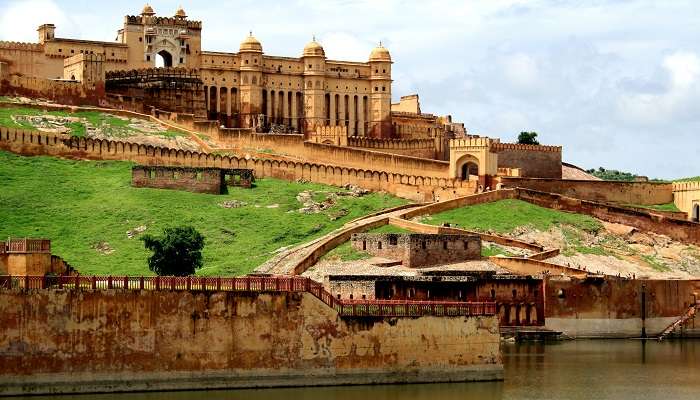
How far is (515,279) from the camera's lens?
6291cm

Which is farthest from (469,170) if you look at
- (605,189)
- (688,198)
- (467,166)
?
(688,198)

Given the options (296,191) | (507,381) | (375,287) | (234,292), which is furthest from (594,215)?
(234,292)

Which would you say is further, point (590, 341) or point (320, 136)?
point (320, 136)

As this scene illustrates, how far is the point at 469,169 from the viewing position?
83.2 metres

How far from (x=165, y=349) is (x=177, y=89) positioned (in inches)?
1934

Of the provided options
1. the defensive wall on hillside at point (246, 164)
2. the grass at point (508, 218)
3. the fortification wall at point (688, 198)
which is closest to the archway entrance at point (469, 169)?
the defensive wall on hillside at point (246, 164)

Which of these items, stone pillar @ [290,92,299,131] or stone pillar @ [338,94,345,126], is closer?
stone pillar @ [290,92,299,131]

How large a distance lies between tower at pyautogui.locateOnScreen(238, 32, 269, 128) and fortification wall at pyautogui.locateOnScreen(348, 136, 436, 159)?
6.93 metres

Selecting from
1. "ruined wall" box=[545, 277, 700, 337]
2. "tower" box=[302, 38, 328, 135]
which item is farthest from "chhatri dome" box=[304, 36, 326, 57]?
"ruined wall" box=[545, 277, 700, 337]

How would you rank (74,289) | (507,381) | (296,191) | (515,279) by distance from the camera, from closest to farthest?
(74,289), (507,381), (515,279), (296,191)

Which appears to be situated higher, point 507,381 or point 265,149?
point 265,149

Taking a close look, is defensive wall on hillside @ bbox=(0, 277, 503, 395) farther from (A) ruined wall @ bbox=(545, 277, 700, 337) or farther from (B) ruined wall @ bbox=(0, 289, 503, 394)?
(A) ruined wall @ bbox=(545, 277, 700, 337)

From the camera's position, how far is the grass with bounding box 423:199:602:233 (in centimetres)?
7312

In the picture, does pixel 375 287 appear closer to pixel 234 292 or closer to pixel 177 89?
pixel 234 292
